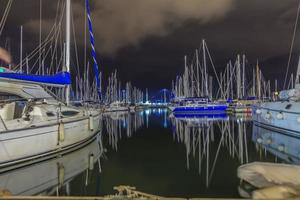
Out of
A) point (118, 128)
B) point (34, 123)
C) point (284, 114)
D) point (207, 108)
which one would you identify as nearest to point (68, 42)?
point (34, 123)

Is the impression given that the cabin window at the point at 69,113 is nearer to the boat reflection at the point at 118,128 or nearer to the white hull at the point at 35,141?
the white hull at the point at 35,141

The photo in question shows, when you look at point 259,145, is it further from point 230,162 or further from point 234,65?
point 234,65

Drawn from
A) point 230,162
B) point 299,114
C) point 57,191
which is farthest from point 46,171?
point 299,114

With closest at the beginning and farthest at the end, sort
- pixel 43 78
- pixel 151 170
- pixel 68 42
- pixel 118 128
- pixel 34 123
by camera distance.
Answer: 1. pixel 151 170
2. pixel 34 123
3. pixel 43 78
4. pixel 68 42
5. pixel 118 128

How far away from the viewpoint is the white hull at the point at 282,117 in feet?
80.0

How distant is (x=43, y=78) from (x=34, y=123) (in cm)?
547

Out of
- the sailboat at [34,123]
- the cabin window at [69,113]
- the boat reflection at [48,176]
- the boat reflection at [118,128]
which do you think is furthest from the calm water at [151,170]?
the boat reflection at [118,128]

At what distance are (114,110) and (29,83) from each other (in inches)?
2814

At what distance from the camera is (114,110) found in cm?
9006

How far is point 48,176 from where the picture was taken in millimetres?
12508

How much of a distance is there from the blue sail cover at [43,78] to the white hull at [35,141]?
369 centimetres

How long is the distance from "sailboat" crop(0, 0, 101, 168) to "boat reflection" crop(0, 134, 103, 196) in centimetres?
81

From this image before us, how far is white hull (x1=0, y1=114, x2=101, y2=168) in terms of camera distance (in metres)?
13.1

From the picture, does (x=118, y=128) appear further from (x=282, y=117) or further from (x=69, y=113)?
(x=282, y=117)
